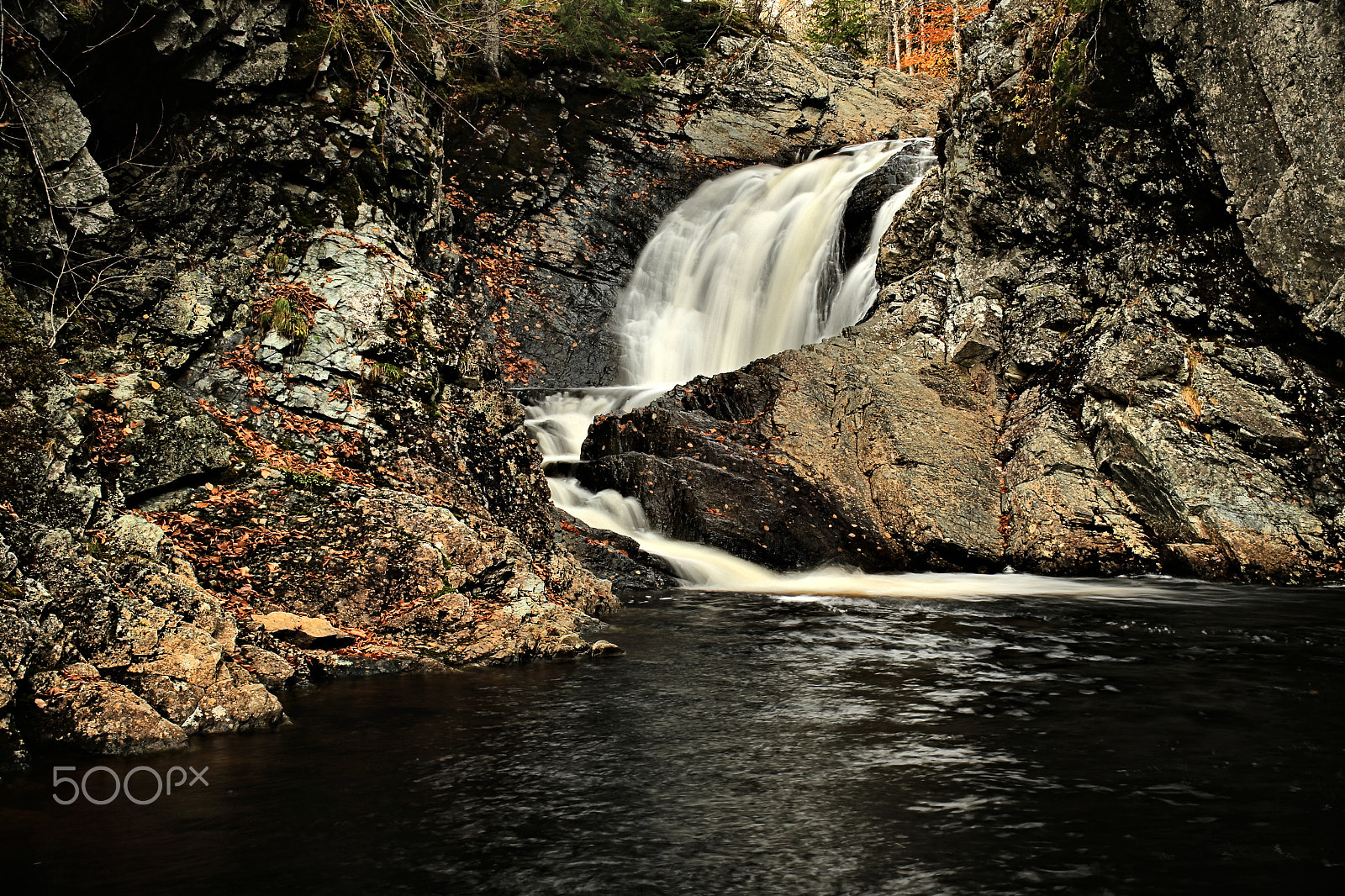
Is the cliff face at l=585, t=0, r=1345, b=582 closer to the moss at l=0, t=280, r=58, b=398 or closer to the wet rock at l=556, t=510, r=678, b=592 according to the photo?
the wet rock at l=556, t=510, r=678, b=592

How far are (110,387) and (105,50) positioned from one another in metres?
3.13

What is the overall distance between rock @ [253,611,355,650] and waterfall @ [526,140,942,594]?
581cm

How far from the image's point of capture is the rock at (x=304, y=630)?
17.1 feet

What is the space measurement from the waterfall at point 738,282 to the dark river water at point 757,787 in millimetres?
6610

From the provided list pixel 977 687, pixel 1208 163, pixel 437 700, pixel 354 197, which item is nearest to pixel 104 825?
pixel 437 700

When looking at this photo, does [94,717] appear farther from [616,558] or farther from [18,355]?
[616,558]

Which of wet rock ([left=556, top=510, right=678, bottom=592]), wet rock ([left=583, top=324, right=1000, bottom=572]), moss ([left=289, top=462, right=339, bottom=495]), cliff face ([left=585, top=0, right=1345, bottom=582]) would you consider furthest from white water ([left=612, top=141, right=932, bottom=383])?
moss ([left=289, top=462, right=339, bottom=495])

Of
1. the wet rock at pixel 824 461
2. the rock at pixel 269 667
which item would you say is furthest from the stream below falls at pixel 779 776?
the wet rock at pixel 824 461

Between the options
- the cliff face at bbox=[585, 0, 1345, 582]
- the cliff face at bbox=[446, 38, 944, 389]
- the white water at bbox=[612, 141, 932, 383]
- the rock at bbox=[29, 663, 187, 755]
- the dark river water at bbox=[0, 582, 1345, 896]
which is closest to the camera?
the dark river water at bbox=[0, 582, 1345, 896]

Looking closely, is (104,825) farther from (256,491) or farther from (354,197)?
(354,197)

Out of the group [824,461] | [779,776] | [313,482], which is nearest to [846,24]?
[824,461]

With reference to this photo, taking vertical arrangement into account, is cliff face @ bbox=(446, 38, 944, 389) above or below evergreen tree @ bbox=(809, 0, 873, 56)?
below

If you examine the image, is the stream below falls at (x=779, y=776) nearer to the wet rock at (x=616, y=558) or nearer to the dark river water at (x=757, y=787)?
the dark river water at (x=757, y=787)

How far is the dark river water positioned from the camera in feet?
9.27
